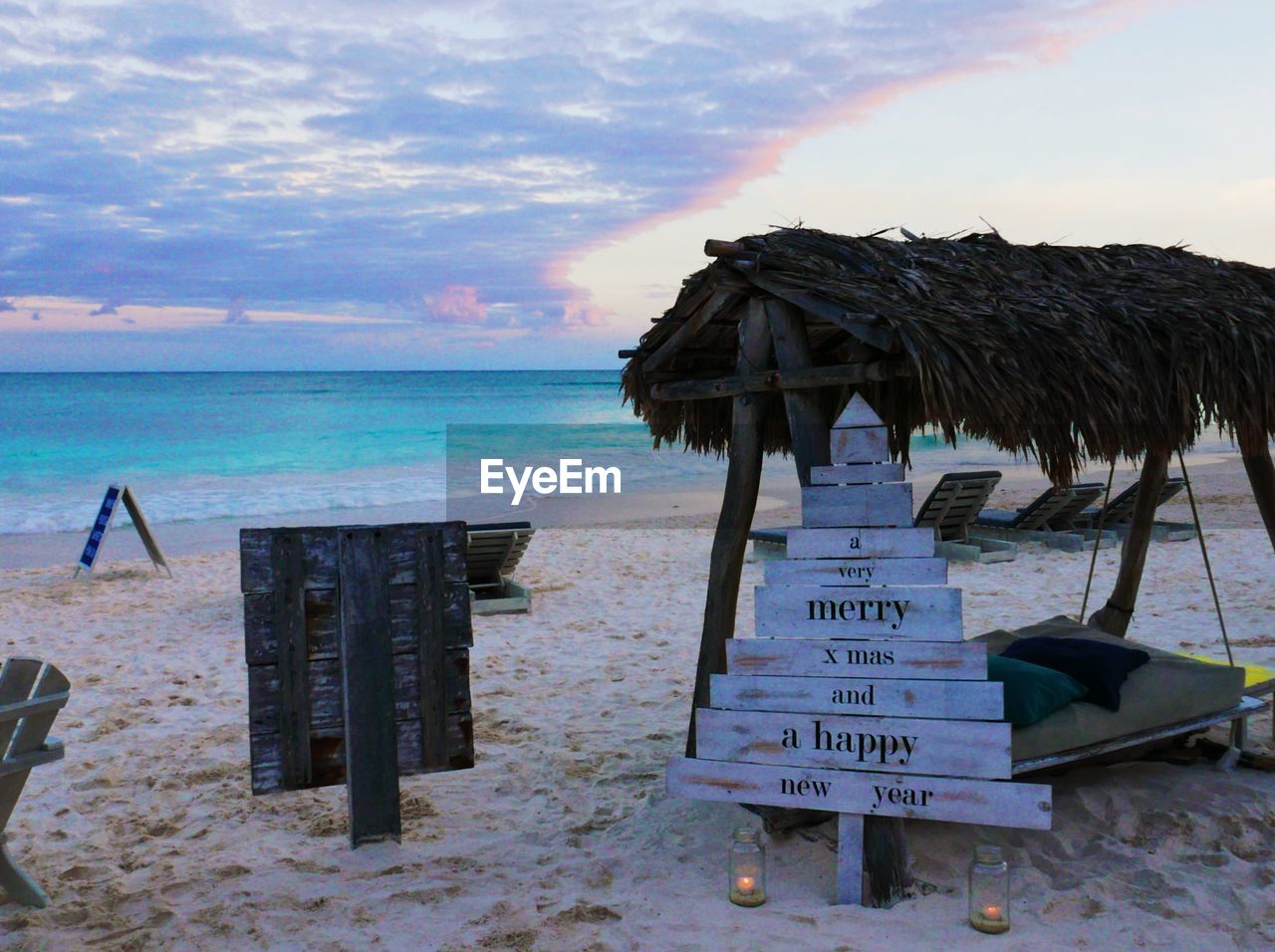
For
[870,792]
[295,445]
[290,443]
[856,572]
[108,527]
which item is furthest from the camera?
[290,443]

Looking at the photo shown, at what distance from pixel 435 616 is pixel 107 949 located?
145 cm

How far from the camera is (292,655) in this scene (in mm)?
3877

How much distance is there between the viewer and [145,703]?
6.32 m

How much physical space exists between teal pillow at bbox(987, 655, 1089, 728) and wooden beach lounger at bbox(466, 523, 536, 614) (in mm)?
4946

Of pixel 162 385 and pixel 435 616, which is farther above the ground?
pixel 162 385

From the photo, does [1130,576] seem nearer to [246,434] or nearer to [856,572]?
[856,572]

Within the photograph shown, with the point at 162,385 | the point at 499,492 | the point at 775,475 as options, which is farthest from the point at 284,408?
the point at 775,475

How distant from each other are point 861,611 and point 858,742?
0.41 meters

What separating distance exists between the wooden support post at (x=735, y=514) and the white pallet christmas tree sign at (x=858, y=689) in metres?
0.64

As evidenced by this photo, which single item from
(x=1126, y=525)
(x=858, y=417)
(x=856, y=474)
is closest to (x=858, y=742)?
(x=856, y=474)

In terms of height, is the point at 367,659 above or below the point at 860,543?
below

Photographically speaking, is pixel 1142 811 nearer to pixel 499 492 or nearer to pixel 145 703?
pixel 145 703

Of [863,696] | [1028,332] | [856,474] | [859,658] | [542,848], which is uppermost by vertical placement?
[1028,332]

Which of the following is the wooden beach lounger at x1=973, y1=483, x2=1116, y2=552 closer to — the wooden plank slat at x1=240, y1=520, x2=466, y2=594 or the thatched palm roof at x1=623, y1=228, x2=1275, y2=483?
the thatched palm roof at x1=623, y1=228, x2=1275, y2=483
